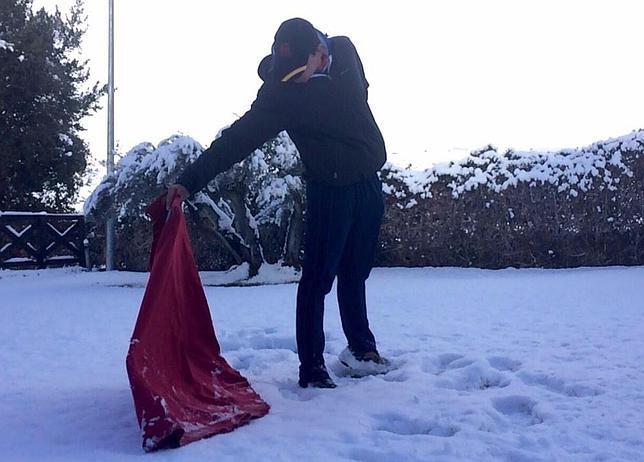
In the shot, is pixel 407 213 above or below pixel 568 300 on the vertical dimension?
above

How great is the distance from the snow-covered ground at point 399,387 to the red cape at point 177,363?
0.07 metres

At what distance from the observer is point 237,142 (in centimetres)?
278

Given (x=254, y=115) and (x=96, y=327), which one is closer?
(x=254, y=115)

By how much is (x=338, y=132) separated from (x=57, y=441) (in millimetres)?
1548

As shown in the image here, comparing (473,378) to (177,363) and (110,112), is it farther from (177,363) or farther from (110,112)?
(110,112)

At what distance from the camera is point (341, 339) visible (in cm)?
419

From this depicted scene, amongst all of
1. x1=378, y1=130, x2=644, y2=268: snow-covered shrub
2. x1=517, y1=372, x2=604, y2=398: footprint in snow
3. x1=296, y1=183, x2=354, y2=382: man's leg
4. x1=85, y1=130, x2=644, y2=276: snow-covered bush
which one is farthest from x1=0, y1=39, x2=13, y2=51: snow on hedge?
x1=517, y1=372, x2=604, y2=398: footprint in snow

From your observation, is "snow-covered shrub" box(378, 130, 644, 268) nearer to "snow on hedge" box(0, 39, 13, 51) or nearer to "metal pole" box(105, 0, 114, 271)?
"metal pole" box(105, 0, 114, 271)

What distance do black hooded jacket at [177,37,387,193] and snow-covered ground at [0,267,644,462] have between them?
90 cm

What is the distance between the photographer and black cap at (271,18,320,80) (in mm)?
2809

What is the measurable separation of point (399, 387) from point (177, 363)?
2.96 ft

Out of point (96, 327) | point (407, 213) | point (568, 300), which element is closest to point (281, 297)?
point (96, 327)

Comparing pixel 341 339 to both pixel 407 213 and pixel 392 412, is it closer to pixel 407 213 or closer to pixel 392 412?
pixel 392 412

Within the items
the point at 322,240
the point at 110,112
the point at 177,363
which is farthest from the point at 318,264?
the point at 110,112
